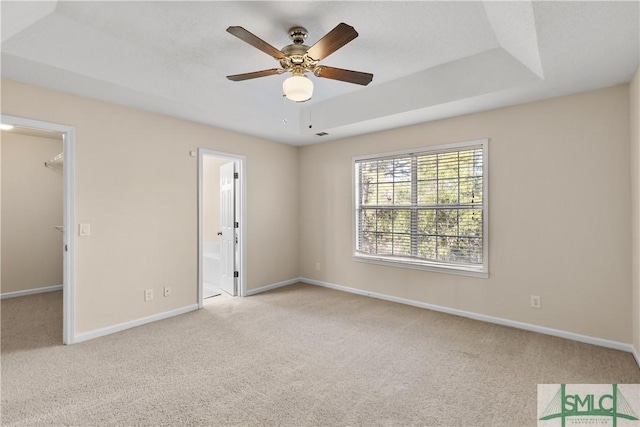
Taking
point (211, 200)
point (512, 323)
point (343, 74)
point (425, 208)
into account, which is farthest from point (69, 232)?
point (512, 323)

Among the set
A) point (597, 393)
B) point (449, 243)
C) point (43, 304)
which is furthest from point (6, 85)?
point (597, 393)

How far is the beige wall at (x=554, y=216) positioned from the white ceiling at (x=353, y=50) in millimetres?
271

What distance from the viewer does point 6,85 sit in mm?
2736

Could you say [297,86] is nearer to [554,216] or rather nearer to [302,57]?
[302,57]

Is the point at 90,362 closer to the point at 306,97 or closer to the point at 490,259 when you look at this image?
the point at 306,97

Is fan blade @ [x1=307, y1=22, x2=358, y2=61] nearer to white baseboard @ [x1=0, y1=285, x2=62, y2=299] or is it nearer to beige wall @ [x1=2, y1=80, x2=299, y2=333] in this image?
beige wall @ [x1=2, y1=80, x2=299, y2=333]

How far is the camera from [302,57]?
241 centimetres

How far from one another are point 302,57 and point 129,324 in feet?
10.7

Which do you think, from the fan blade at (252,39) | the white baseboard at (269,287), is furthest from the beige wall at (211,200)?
the fan blade at (252,39)

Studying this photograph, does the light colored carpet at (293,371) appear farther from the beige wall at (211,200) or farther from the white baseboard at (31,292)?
the beige wall at (211,200)

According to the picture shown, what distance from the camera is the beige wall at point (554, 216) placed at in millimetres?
2910

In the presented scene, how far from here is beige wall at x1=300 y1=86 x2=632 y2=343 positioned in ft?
9.55

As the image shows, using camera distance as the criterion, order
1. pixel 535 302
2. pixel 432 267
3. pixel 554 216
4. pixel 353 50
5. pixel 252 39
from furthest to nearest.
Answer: pixel 432 267 → pixel 535 302 → pixel 554 216 → pixel 353 50 → pixel 252 39

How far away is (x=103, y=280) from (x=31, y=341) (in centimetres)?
80
